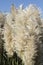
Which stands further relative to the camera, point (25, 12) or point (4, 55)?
point (4, 55)

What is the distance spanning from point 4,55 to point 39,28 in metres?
0.93

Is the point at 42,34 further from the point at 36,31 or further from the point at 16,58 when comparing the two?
the point at 16,58

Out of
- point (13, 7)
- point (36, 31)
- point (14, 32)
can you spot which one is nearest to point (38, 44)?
point (36, 31)

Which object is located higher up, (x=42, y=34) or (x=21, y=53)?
(x=42, y=34)

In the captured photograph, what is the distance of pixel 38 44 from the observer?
3.89 m

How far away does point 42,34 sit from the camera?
4094 mm

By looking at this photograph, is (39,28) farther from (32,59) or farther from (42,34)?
(32,59)

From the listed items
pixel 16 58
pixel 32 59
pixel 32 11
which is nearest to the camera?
pixel 32 59

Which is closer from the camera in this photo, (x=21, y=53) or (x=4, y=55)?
(x=21, y=53)

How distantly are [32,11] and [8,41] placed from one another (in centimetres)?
62

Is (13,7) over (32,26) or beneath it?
over

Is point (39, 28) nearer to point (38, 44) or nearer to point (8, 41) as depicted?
point (38, 44)

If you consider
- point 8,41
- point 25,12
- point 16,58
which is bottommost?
point 16,58

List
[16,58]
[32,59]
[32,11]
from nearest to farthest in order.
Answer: [32,59] < [32,11] < [16,58]
